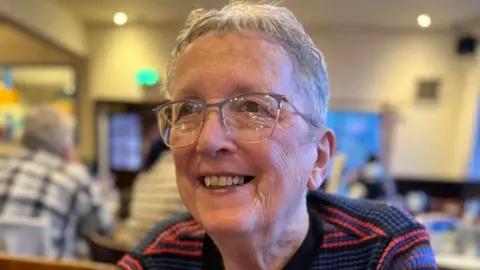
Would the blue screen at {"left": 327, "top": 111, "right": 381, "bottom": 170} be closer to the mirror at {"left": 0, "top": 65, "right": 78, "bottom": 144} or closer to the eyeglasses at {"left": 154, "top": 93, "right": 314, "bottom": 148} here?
the mirror at {"left": 0, "top": 65, "right": 78, "bottom": 144}

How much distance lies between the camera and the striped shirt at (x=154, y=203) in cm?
A: 203

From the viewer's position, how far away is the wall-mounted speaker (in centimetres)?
434

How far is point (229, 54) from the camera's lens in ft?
2.18

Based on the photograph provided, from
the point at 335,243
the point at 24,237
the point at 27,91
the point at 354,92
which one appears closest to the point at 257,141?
the point at 335,243

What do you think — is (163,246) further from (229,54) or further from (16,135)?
(16,135)

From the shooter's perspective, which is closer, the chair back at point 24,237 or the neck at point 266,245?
the neck at point 266,245

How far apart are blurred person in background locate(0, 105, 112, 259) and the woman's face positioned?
153cm

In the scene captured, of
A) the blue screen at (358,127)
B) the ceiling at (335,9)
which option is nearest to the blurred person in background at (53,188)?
the ceiling at (335,9)

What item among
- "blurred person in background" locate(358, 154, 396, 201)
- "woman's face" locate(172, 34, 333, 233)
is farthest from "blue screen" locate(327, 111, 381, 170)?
"woman's face" locate(172, 34, 333, 233)

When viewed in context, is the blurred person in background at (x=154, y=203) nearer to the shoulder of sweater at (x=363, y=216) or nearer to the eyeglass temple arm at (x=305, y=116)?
the shoulder of sweater at (x=363, y=216)

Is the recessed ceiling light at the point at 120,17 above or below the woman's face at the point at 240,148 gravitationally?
above

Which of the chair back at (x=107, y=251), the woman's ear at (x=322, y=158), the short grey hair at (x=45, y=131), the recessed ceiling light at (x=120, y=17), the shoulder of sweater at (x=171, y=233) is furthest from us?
the recessed ceiling light at (x=120, y=17)

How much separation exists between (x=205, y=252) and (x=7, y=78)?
5303mm

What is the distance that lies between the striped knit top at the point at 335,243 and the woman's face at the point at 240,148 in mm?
146
